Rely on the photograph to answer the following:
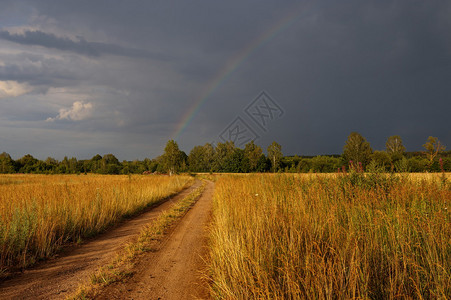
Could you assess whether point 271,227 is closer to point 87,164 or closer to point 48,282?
point 48,282

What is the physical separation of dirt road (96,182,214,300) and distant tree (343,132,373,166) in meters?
79.6

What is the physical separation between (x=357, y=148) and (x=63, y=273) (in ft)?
281

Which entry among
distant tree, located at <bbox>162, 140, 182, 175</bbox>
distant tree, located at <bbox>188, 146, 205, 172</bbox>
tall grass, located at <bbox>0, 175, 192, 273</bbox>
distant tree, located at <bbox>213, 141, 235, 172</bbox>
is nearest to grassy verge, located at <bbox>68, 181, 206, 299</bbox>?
tall grass, located at <bbox>0, 175, 192, 273</bbox>

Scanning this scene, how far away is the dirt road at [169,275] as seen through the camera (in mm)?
4074

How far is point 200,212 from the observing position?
12.2 m

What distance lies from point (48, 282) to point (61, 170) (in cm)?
7020

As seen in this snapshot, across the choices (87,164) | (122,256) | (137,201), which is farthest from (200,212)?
(87,164)

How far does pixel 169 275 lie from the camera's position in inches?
191

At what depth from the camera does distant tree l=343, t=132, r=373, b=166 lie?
245ft

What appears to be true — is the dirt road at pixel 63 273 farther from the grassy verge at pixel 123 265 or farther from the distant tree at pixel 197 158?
the distant tree at pixel 197 158

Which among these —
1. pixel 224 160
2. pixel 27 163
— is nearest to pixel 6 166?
pixel 27 163

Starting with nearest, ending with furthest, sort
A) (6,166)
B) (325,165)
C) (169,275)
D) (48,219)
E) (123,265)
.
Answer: (169,275) → (123,265) → (48,219) → (6,166) → (325,165)

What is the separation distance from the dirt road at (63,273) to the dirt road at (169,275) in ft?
3.09

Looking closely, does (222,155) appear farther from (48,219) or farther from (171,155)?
(48,219)
